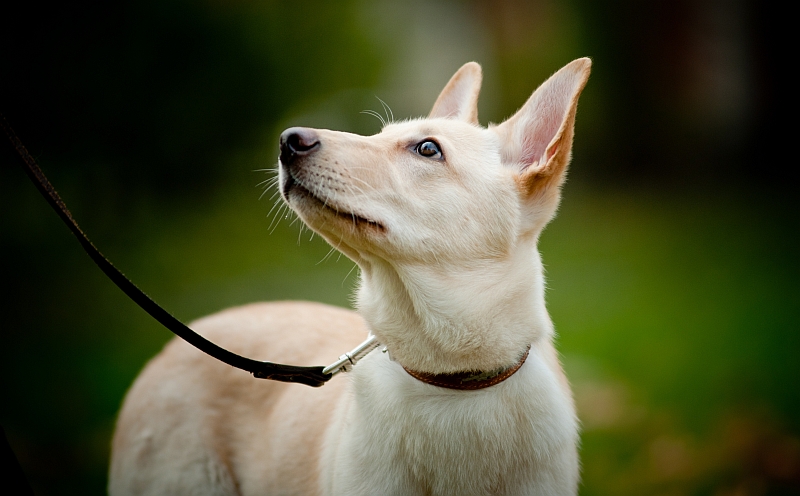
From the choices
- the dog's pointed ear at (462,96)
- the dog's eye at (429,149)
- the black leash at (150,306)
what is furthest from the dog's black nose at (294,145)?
the dog's pointed ear at (462,96)

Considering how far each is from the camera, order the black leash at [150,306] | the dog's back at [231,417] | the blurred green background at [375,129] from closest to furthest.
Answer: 1. the black leash at [150,306]
2. the dog's back at [231,417]
3. the blurred green background at [375,129]

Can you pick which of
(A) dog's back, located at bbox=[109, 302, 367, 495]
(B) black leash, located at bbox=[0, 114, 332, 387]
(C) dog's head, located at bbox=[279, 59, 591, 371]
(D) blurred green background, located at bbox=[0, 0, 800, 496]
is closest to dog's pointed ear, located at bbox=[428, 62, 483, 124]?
(C) dog's head, located at bbox=[279, 59, 591, 371]

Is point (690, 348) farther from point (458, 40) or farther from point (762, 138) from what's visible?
point (458, 40)

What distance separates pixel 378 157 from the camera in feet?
6.84

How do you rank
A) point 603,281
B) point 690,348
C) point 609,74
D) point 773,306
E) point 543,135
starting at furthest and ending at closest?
point 609,74 < point 603,281 < point 773,306 < point 690,348 < point 543,135

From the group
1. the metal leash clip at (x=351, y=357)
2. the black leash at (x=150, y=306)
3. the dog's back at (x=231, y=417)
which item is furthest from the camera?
the dog's back at (x=231, y=417)

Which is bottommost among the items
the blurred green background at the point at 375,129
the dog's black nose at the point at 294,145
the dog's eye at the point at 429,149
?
the blurred green background at the point at 375,129

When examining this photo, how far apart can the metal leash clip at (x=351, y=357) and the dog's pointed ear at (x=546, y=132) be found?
31.4 inches

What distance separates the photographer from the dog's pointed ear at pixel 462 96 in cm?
272

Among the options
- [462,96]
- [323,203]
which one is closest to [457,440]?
[323,203]

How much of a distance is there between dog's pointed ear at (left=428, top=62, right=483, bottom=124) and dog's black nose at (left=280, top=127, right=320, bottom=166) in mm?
984

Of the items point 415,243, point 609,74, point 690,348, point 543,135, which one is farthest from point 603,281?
point 415,243

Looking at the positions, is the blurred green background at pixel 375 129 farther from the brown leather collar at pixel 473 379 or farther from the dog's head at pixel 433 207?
the dog's head at pixel 433 207

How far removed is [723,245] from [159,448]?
21.9 ft
